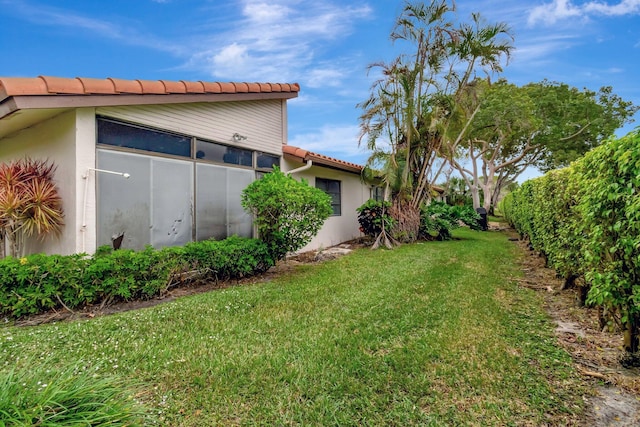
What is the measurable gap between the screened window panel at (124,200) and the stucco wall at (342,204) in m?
4.31

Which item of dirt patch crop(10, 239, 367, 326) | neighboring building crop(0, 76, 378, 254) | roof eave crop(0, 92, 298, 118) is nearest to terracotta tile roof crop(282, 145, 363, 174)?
neighboring building crop(0, 76, 378, 254)

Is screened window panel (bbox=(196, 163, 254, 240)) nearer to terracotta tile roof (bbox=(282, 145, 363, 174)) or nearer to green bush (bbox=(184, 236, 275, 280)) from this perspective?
green bush (bbox=(184, 236, 275, 280))

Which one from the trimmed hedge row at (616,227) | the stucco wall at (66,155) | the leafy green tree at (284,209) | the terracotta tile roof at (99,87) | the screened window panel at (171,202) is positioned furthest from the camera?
the leafy green tree at (284,209)

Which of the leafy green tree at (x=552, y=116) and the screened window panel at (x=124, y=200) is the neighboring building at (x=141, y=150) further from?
the leafy green tree at (x=552, y=116)

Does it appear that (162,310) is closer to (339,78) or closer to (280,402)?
(280,402)

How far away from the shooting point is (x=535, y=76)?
74.5 ft

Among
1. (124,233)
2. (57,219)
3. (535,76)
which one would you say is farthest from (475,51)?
(535,76)

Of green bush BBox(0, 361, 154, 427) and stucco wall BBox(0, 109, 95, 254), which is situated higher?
stucco wall BBox(0, 109, 95, 254)

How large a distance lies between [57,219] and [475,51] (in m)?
12.0

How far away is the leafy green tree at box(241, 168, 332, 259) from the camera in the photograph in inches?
255

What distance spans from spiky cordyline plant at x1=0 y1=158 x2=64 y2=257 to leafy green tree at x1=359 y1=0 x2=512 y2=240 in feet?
27.6

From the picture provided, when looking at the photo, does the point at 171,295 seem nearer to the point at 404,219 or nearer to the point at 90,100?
the point at 90,100

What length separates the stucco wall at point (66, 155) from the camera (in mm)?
5000

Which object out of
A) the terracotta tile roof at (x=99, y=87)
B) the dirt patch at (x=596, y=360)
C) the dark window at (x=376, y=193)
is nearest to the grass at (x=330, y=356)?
the dirt patch at (x=596, y=360)
